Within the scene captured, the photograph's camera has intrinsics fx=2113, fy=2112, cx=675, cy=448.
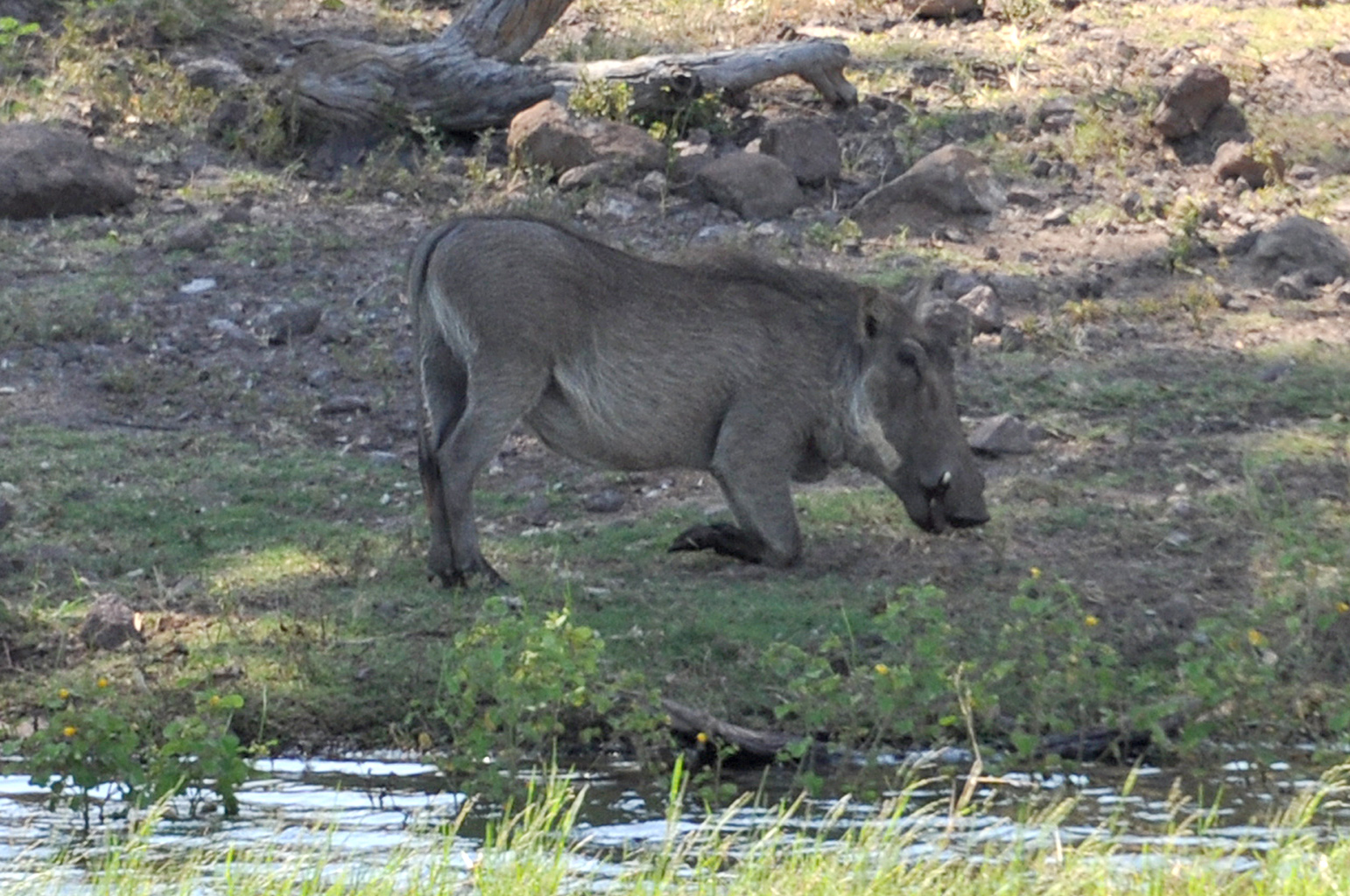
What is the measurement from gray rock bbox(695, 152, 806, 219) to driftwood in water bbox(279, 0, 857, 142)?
83 centimetres

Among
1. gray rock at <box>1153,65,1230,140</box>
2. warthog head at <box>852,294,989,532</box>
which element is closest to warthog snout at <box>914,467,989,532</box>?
warthog head at <box>852,294,989,532</box>

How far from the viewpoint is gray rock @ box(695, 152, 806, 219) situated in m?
9.78

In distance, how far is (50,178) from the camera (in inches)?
378

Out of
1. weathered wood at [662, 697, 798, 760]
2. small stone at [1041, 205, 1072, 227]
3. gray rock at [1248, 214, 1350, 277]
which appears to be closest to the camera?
weathered wood at [662, 697, 798, 760]

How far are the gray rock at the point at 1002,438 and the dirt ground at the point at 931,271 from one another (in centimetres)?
5

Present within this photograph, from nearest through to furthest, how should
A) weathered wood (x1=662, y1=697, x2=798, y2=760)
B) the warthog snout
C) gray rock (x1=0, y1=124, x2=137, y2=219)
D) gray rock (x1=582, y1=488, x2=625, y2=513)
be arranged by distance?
weathered wood (x1=662, y1=697, x2=798, y2=760), the warthog snout, gray rock (x1=582, y1=488, x2=625, y2=513), gray rock (x1=0, y1=124, x2=137, y2=219)

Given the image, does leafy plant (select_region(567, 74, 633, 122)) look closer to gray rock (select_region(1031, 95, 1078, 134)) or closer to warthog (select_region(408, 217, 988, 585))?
gray rock (select_region(1031, 95, 1078, 134))

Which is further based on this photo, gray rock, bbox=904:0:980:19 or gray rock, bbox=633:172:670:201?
gray rock, bbox=904:0:980:19

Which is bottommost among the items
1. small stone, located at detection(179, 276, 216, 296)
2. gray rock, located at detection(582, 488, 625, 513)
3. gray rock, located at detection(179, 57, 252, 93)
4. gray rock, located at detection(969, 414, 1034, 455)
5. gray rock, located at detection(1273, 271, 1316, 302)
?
gray rock, located at detection(582, 488, 625, 513)

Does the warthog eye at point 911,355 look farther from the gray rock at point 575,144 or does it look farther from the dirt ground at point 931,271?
the gray rock at point 575,144

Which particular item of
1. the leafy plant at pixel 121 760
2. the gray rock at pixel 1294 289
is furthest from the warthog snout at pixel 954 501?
the gray rock at pixel 1294 289

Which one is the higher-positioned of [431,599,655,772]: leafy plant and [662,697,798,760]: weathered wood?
[431,599,655,772]: leafy plant

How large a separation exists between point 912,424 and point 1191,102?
4537 mm

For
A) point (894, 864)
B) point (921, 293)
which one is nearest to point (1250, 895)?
point (894, 864)
